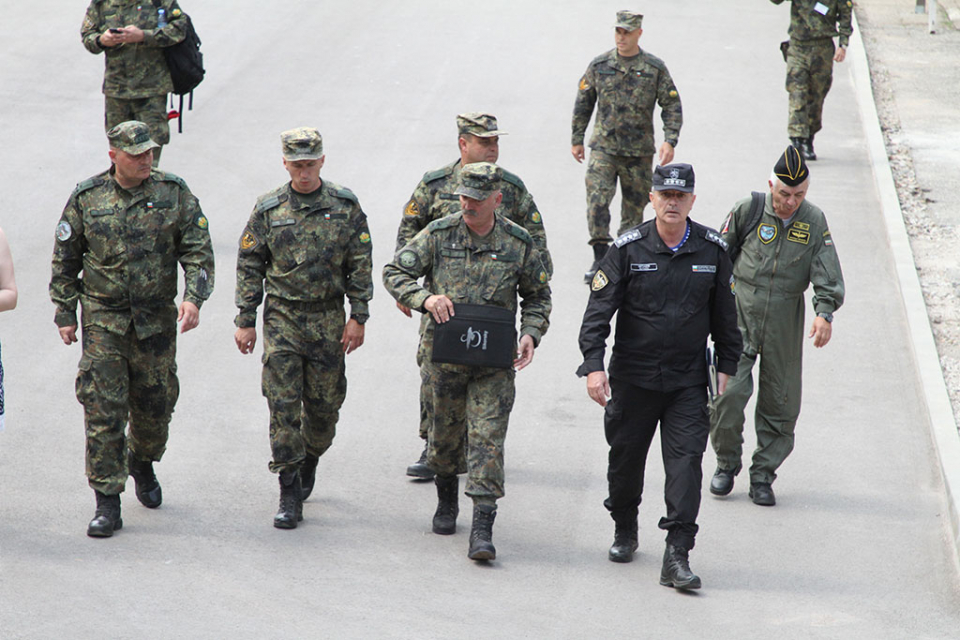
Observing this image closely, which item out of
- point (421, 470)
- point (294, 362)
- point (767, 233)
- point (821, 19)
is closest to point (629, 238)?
point (767, 233)

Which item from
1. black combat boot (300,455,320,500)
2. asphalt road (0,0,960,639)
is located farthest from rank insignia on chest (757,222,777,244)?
black combat boot (300,455,320,500)

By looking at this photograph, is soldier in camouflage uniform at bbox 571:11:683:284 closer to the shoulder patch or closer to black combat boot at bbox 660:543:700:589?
the shoulder patch

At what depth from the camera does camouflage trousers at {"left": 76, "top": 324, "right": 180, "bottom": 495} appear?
703 cm

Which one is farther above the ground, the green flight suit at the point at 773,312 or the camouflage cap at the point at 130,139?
the camouflage cap at the point at 130,139

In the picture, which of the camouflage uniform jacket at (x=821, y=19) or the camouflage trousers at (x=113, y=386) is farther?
the camouflage uniform jacket at (x=821, y=19)

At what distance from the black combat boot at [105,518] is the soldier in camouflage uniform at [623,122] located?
5.45 metres

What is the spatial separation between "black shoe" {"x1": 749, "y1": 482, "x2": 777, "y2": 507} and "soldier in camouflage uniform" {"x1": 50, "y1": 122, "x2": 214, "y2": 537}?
3.30 m

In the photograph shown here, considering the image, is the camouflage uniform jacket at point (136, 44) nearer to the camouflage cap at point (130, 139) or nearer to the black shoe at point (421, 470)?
the camouflage cap at point (130, 139)

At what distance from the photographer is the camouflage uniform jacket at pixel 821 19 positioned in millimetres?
14766

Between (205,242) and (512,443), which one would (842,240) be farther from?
(205,242)

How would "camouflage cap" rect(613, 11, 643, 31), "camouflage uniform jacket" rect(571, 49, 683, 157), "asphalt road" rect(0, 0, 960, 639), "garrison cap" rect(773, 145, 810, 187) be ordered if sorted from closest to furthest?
"asphalt road" rect(0, 0, 960, 639)
"garrison cap" rect(773, 145, 810, 187)
"camouflage cap" rect(613, 11, 643, 31)
"camouflage uniform jacket" rect(571, 49, 683, 157)

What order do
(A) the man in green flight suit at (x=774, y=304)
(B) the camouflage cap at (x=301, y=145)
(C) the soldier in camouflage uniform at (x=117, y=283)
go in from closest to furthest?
(C) the soldier in camouflage uniform at (x=117, y=283) → (B) the camouflage cap at (x=301, y=145) → (A) the man in green flight suit at (x=774, y=304)

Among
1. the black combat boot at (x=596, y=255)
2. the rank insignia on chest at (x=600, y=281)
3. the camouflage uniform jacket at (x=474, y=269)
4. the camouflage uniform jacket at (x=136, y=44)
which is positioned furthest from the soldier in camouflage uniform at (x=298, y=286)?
the camouflage uniform jacket at (x=136, y=44)

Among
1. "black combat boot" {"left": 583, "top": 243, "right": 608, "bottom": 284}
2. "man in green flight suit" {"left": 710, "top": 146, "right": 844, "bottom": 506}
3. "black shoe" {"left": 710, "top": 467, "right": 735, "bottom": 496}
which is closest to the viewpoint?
"man in green flight suit" {"left": 710, "top": 146, "right": 844, "bottom": 506}
